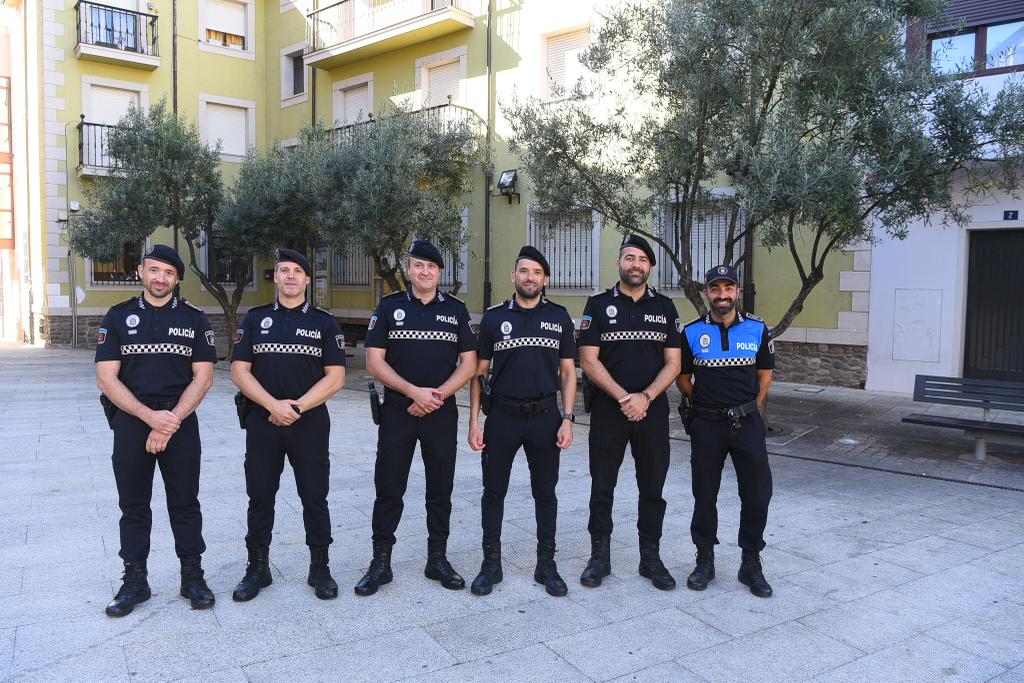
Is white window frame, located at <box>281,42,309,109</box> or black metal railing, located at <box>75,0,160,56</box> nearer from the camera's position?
black metal railing, located at <box>75,0,160,56</box>

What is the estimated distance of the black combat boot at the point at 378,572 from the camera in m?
4.12

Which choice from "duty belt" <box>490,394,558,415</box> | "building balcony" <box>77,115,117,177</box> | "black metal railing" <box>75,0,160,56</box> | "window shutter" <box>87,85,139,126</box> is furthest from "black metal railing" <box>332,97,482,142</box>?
"duty belt" <box>490,394,558,415</box>

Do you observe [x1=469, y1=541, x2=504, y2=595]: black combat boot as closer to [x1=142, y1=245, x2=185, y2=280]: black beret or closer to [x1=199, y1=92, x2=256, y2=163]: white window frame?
[x1=142, y1=245, x2=185, y2=280]: black beret

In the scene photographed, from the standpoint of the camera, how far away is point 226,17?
71.4ft

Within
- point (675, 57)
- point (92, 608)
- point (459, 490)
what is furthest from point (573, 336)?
point (675, 57)

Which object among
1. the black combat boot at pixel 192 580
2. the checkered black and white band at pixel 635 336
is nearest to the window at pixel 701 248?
the checkered black and white band at pixel 635 336

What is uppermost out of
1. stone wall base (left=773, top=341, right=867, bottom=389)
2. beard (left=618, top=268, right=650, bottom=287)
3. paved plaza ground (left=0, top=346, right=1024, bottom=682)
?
beard (left=618, top=268, right=650, bottom=287)

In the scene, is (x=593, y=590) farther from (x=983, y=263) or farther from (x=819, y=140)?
(x=983, y=263)

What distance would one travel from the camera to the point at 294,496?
238 inches

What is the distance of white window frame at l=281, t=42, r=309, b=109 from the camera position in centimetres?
2119

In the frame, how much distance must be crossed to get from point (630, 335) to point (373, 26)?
53.6ft

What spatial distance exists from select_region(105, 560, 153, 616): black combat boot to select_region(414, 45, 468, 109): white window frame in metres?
13.8

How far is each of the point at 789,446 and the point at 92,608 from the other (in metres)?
6.69

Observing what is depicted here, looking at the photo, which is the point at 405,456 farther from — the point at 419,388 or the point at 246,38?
the point at 246,38
